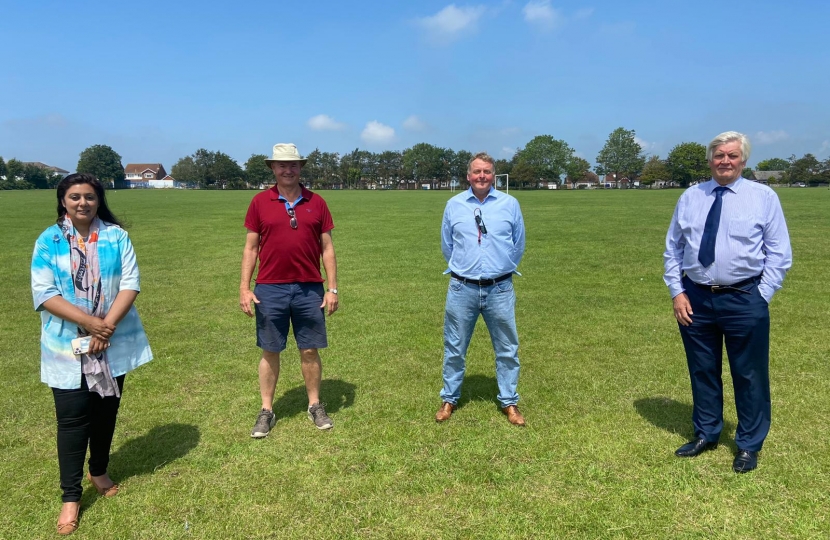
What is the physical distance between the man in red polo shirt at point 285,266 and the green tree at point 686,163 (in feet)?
381

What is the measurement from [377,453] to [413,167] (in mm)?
131453

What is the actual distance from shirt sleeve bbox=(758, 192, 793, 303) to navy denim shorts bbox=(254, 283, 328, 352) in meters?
3.30

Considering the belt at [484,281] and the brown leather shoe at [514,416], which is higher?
the belt at [484,281]

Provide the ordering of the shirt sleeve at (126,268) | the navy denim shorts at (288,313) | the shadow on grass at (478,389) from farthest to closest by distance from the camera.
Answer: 1. the shadow on grass at (478,389)
2. the navy denim shorts at (288,313)
3. the shirt sleeve at (126,268)

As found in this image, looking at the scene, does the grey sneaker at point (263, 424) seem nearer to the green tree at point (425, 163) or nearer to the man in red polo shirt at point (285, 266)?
the man in red polo shirt at point (285, 266)

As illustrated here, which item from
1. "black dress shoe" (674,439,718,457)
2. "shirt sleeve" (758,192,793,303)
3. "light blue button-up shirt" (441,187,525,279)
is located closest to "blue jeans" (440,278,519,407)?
"light blue button-up shirt" (441,187,525,279)

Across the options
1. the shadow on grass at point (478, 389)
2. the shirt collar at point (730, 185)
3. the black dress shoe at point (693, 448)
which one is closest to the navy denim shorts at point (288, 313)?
the shadow on grass at point (478, 389)

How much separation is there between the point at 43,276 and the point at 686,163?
12257 centimetres

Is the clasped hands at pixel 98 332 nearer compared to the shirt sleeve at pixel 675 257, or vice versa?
the clasped hands at pixel 98 332

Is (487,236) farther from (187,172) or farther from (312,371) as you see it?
(187,172)

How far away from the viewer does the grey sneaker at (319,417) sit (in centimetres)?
444

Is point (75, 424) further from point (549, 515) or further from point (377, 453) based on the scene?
point (549, 515)

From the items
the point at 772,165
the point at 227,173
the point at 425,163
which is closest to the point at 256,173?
the point at 227,173

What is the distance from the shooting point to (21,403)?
16.3 ft
